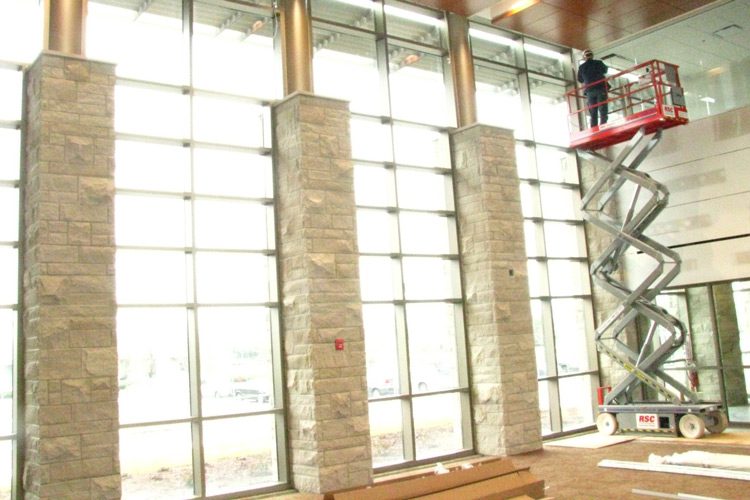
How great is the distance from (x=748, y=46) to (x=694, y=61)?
947 millimetres

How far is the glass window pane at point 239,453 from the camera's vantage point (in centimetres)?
873

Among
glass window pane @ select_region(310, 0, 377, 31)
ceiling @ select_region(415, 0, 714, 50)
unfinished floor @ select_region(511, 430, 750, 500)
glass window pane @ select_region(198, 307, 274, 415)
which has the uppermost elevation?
ceiling @ select_region(415, 0, 714, 50)

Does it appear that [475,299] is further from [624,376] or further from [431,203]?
[624,376]

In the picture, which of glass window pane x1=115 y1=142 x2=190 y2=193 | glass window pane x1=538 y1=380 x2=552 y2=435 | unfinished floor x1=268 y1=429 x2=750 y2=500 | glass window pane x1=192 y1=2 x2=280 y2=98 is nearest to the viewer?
unfinished floor x1=268 y1=429 x2=750 y2=500

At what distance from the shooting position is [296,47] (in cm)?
975

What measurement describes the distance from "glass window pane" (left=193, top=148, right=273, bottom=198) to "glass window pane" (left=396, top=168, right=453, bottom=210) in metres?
2.32

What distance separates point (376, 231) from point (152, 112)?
3.60 meters

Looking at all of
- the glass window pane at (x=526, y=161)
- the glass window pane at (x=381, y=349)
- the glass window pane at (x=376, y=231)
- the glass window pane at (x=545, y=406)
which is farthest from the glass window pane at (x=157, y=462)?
the glass window pane at (x=526, y=161)

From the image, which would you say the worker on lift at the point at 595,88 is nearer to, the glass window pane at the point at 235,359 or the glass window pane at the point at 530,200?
the glass window pane at the point at 530,200

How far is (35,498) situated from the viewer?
6.97 m

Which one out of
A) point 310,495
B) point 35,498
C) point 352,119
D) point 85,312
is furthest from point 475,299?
point 35,498

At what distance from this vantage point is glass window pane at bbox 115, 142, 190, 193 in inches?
339

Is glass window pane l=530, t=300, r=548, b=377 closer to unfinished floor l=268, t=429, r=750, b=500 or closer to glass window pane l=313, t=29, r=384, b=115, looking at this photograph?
unfinished floor l=268, t=429, r=750, b=500

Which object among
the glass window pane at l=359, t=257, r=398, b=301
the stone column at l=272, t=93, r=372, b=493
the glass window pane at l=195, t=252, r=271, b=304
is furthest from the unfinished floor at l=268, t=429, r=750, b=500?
the glass window pane at l=359, t=257, r=398, b=301
